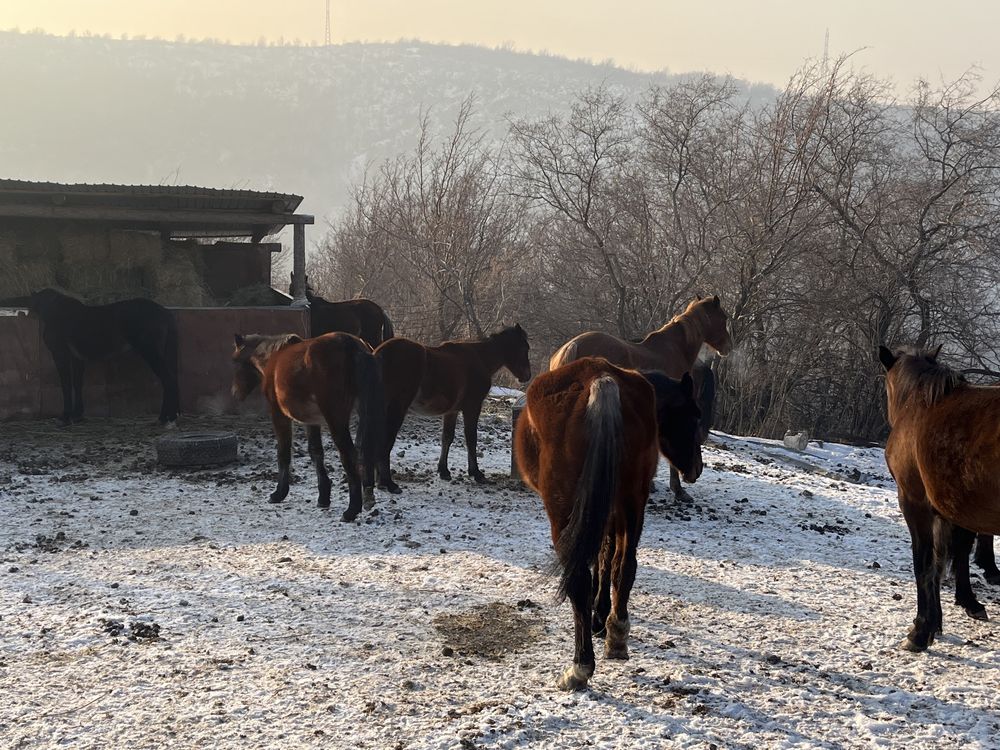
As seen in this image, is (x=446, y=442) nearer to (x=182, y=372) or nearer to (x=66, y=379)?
(x=182, y=372)

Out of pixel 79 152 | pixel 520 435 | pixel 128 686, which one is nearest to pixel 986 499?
pixel 520 435

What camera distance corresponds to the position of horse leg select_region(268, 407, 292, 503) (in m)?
7.28

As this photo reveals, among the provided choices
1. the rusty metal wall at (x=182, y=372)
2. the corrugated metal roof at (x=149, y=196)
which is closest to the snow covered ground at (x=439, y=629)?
the rusty metal wall at (x=182, y=372)

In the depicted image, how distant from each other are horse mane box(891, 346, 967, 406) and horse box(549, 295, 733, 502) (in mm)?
2924

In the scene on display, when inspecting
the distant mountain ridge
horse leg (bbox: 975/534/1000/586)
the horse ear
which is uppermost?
the distant mountain ridge

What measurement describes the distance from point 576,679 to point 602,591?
2.03 ft

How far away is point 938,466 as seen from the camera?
403 centimetres

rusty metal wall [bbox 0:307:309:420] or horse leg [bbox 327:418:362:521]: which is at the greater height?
rusty metal wall [bbox 0:307:309:420]

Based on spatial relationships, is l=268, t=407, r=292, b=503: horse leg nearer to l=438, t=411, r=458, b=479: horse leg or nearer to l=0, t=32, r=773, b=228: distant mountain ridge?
l=438, t=411, r=458, b=479: horse leg

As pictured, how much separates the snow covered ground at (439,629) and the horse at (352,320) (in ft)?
17.0

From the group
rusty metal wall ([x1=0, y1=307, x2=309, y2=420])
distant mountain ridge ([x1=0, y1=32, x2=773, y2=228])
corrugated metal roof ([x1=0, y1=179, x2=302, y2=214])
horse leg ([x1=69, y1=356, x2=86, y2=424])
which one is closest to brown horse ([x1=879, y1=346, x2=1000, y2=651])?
corrugated metal roof ([x1=0, y1=179, x2=302, y2=214])

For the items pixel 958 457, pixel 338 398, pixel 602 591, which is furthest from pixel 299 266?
pixel 958 457

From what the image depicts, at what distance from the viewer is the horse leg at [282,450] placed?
7281mm

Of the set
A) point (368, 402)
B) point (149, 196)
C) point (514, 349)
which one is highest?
point (149, 196)
